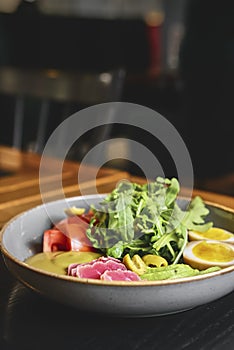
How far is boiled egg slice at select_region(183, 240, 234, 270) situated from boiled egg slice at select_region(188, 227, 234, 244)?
2 cm

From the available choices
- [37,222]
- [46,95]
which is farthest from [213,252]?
[46,95]

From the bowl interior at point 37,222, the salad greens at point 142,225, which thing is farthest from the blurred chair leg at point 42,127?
the salad greens at point 142,225

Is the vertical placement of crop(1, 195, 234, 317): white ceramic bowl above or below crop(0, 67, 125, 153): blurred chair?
above

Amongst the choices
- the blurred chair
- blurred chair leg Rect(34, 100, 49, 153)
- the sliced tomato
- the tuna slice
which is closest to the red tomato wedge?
the sliced tomato

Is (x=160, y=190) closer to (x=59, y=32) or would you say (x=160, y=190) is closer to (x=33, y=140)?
(x=33, y=140)

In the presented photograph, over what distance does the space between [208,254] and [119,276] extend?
0.51ft

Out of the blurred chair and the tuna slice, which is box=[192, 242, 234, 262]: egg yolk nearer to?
the tuna slice

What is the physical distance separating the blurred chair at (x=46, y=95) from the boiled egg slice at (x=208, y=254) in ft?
3.93

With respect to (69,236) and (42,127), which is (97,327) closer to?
(69,236)

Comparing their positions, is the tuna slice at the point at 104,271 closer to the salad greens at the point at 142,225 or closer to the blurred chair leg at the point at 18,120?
the salad greens at the point at 142,225

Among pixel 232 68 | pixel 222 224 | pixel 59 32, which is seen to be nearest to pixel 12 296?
pixel 222 224

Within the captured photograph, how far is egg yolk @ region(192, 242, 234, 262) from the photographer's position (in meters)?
0.77

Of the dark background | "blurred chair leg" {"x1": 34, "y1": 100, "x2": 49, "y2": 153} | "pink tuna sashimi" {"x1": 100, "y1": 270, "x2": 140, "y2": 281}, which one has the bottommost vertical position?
the dark background

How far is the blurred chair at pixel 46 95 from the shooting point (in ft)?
6.43
